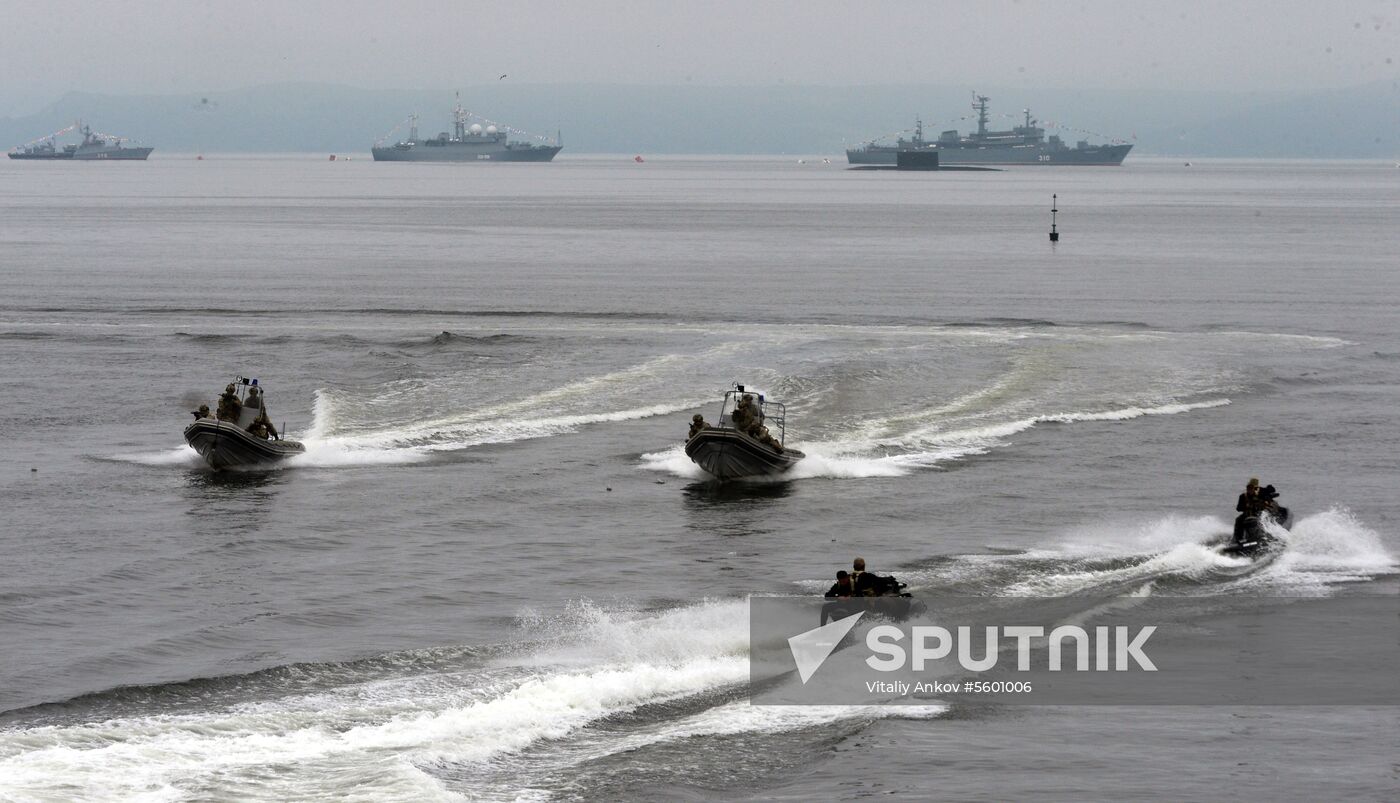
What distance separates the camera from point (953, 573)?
3017 cm

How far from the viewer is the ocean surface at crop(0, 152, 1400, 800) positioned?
20438 millimetres

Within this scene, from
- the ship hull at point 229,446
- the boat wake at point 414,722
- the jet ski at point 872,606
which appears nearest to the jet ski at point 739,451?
the ship hull at point 229,446

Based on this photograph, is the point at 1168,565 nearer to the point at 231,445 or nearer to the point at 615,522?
the point at 615,522

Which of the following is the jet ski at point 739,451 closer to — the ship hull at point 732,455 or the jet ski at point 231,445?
the ship hull at point 732,455

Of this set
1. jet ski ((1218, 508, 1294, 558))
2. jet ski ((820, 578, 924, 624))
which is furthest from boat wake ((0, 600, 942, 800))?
jet ski ((1218, 508, 1294, 558))

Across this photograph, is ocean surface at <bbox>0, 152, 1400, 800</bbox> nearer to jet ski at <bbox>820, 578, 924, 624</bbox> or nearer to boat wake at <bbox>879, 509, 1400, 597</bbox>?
boat wake at <bbox>879, 509, 1400, 597</bbox>

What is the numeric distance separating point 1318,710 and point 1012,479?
17.0m

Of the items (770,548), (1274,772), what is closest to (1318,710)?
(1274,772)

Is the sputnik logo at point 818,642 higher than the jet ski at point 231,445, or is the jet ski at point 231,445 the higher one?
the jet ski at point 231,445

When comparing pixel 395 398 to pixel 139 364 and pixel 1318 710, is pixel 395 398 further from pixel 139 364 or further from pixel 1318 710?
pixel 1318 710

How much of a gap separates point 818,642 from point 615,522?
10920 mm

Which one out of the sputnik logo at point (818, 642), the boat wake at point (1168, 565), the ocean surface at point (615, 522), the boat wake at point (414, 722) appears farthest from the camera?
the boat wake at point (1168, 565)

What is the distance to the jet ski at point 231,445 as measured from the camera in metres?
40.3

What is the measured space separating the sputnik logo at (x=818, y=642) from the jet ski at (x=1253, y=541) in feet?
33.3
